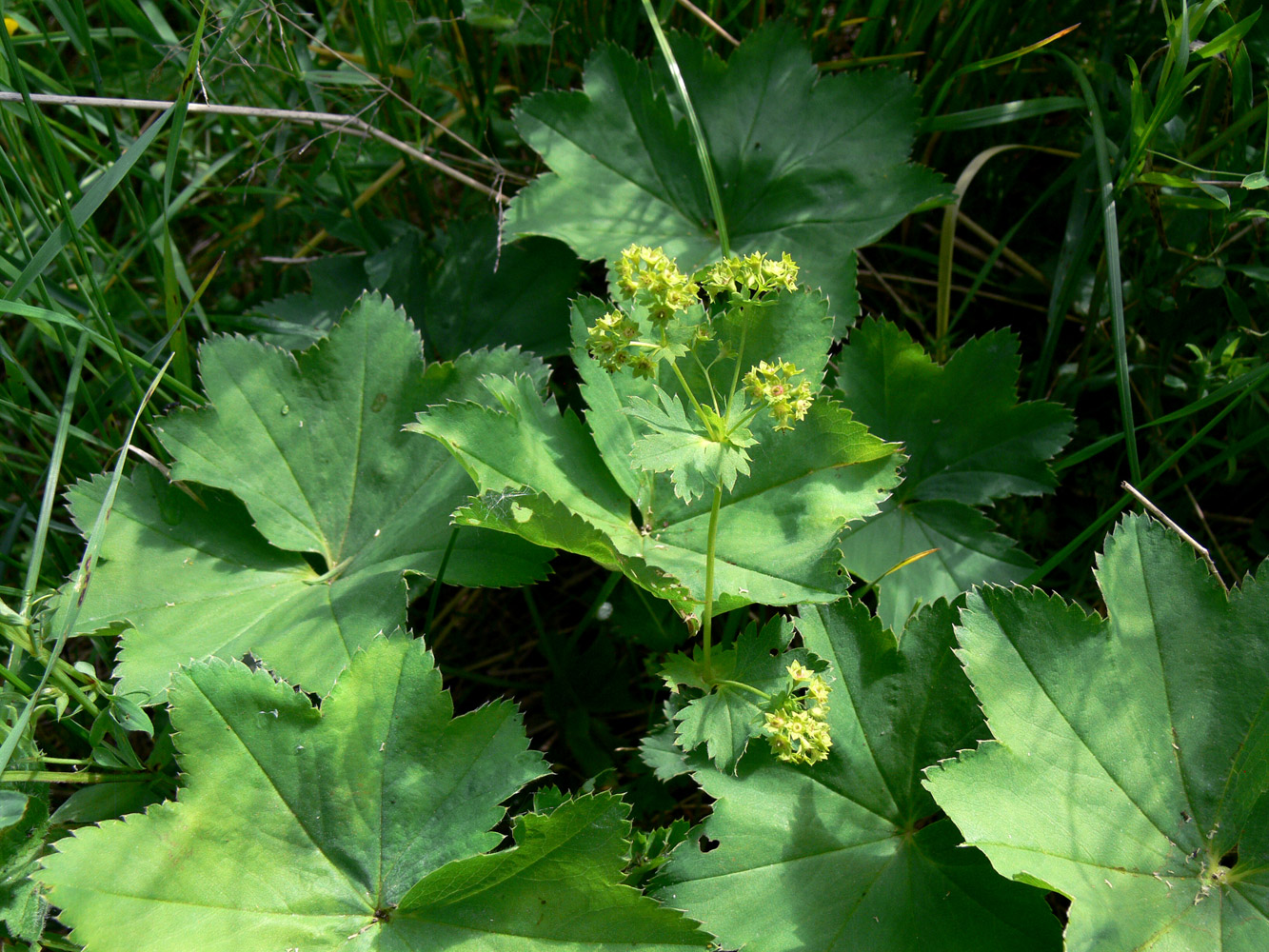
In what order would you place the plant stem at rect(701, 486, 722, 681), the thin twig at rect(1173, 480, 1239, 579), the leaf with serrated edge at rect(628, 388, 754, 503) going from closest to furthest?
the leaf with serrated edge at rect(628, 388, 754, 503) → the plant stem at rect(701, 486, 722, 681) → the thin twig at rect(1173, 480, 1239, 579)

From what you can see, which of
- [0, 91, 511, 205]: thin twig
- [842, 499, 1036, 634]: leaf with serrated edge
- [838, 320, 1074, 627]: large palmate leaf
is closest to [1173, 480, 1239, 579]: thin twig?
[838, 320, 1074, 627]: large palmate leaf

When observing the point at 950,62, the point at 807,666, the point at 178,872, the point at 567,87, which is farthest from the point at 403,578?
the point at 950,62

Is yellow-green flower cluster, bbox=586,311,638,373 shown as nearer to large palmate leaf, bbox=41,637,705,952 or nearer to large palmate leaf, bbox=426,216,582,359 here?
large palmate leaf, bbox=41,637,705,952

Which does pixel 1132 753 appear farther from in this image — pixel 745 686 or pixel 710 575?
pixel 710 575

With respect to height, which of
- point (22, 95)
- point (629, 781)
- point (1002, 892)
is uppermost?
point (22, 95)

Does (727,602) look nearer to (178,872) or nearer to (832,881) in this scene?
(832,881)

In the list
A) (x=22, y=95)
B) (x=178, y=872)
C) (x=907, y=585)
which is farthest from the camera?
(x=907, y=585)

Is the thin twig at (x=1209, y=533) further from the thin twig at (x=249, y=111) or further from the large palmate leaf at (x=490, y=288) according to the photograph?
the thin twig at (x=249, y=111)
